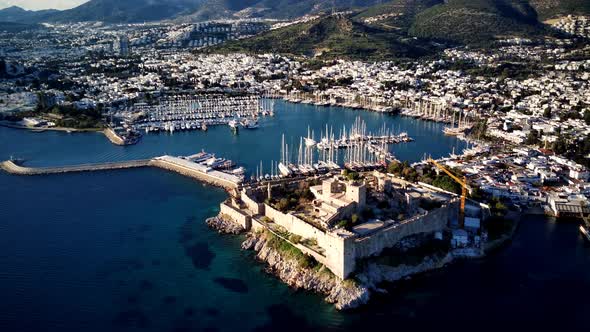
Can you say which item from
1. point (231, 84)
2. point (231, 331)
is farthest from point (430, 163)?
point (231, 84)

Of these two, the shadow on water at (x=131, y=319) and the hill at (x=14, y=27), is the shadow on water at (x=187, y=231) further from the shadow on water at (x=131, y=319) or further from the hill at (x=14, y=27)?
the hill at (x=14, y=27)

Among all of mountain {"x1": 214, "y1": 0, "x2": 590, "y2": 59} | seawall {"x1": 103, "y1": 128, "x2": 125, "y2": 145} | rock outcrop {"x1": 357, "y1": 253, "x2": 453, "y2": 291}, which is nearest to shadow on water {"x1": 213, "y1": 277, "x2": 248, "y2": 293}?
rock outcrop {"x1": 357, "y1": 253, "x2": 453, "y2": 291}

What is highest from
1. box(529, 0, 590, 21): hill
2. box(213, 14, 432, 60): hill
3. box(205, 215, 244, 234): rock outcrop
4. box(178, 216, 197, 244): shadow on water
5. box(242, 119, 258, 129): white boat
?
box(529, 0, 590, 21): hill

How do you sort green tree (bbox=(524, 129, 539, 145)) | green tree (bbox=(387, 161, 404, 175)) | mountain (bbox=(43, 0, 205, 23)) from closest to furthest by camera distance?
green tree (bbox=(387, 161, 404, 175)) → green tree (bbox=(524, 129, 539, 145)) → mountain (bbox=(43, 0, 205, 23))

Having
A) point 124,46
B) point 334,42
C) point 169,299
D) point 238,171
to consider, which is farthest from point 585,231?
point 124,46

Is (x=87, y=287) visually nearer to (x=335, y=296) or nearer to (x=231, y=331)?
(x=231, y=331)

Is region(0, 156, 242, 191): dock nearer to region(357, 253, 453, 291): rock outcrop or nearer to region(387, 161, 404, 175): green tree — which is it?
region(387, 161, 404, 175): green tree

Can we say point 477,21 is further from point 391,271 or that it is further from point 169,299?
point 169,299
